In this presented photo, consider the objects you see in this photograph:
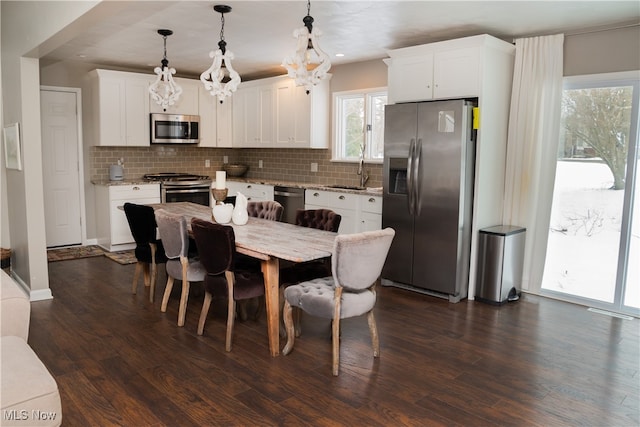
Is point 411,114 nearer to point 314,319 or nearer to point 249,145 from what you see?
point 314,319

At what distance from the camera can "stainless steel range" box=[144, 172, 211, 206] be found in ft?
23.2

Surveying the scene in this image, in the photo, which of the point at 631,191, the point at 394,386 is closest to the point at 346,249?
the point at 394,386

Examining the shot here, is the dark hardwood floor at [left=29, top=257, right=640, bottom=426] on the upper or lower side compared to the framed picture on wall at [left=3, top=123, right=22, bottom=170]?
lower

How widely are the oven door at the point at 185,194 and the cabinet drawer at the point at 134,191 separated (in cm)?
11

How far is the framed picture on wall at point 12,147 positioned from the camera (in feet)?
14.7

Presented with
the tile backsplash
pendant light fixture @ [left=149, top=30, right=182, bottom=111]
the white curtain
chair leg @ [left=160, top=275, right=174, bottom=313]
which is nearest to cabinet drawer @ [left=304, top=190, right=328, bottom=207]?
the tile backsplash

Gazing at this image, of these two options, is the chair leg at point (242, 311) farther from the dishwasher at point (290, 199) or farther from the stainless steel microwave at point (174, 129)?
the stainless steel microwave at point (174, 129)

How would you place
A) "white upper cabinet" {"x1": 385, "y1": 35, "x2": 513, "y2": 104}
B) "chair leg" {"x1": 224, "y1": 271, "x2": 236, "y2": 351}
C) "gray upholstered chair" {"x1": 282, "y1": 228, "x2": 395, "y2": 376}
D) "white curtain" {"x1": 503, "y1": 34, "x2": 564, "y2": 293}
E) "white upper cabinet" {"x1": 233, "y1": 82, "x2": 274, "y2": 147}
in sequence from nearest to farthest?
"gray upholstered chair" {"x1": 282, "y1": 228, "x2": 395, "y2": 376}
"chair leg" {"x1": 224, "y1": 271, "x2": 236, "y2": 351}
"white upper cabinet" {"x1": 385, "y1": 35, "x2": 513, "y2": 104}
"white curtain" {"x1": 503, "y1": 34, "x2": 564, "y2": 293}
"white upper cabinet" {"x1": 233, "y1": 82, "x2": 274, "y2": 147}

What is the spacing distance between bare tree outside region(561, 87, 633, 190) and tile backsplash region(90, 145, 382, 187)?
219 cm

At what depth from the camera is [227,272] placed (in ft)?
11.5

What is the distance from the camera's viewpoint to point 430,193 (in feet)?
15.6

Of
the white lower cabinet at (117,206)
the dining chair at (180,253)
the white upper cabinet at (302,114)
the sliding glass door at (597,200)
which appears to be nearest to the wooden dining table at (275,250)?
the dining chair at (180,253)

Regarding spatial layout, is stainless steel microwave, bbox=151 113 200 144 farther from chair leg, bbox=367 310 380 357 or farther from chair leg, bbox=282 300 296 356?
chair leg, bbox=367 310 380 357

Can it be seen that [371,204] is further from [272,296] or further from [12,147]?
[12,147]
